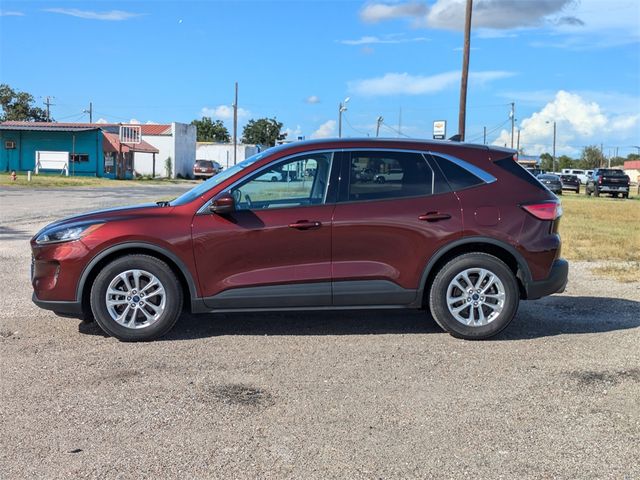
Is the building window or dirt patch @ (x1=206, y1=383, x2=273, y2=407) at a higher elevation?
the building window

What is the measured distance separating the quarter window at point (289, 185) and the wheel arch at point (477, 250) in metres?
1.15

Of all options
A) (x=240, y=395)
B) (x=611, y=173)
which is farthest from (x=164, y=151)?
(x=240, y=395)

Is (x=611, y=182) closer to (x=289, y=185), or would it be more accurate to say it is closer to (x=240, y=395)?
(x=289, y=185)

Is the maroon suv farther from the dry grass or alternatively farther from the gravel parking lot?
the dry grass

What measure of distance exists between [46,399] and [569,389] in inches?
141

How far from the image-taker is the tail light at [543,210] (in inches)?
230

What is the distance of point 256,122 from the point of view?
132 meters

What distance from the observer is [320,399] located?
438 cm

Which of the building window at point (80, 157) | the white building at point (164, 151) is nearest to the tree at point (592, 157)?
the white building at point (164, 151)

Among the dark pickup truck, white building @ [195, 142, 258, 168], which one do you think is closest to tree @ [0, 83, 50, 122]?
white building @ [195, 142, 258, 168]

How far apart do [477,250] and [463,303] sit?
502 mm

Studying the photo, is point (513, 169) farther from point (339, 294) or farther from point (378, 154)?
point (339, 294)

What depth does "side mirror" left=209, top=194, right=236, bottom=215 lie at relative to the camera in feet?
18.1

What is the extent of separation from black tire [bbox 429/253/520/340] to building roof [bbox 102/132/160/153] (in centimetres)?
4969
